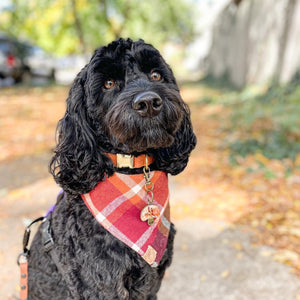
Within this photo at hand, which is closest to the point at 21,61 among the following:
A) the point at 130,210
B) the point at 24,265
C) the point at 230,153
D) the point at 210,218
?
the point at 230,153

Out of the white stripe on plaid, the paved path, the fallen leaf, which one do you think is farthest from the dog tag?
the fallen leaf

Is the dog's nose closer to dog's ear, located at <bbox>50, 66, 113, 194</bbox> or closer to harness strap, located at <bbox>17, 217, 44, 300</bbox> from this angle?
dog's ear, located at <bbox>50, 66, 113, 194</bbox>

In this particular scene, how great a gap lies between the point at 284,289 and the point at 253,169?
2.48m

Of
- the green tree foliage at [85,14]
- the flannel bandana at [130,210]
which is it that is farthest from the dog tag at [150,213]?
the green tree foliage at [85,14]

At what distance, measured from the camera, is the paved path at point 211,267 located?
2695 millimetres

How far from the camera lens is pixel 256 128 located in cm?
646

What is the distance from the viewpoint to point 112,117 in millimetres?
1665

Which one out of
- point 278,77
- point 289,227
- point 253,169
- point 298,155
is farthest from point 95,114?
point 278,77

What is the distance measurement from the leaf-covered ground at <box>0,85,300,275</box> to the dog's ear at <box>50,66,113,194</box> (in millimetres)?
2174

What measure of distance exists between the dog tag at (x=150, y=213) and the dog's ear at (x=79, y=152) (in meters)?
0.29

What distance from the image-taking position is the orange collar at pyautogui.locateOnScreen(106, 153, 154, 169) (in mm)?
1802

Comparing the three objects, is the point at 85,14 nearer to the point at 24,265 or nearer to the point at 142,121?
the point at 24,265

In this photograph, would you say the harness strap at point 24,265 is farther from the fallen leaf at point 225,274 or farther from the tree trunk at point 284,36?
the tree trunk at point 284,36

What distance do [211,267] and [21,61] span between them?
14438 millimetres
